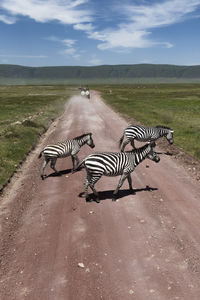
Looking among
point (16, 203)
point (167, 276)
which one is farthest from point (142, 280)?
point (16, 203)

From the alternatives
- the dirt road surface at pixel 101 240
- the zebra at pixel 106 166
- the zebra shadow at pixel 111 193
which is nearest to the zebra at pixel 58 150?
the dirt road surface at pixel 101 240

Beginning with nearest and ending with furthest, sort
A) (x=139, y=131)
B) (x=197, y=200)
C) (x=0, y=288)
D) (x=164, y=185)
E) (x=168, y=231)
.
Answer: (x=0, y=288)
(x=168, y=231)
(x=197, y=200)
(x=164, y=185)
(x=139, y=131)

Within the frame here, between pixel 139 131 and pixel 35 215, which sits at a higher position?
pixel 139 131

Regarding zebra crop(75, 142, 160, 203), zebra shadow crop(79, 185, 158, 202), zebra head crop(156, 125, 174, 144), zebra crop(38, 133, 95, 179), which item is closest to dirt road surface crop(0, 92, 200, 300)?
zebra shadow crop(79, 185, 158, 202)

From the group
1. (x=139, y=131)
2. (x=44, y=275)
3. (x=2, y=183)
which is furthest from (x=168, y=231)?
(x=139, y=131)

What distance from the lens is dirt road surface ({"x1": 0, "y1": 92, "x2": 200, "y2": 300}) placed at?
7.51m

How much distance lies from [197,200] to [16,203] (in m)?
8.66

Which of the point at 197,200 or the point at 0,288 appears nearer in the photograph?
the point at 0,288

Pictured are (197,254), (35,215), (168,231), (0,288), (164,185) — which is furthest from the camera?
(164,185)

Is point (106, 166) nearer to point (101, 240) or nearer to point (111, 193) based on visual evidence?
point (111, 193)

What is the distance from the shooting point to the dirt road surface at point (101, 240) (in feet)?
24.6

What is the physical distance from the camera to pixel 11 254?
9.12 meters

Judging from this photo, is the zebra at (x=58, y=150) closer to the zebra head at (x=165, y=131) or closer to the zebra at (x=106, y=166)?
the zebra at (x=106, y=166)

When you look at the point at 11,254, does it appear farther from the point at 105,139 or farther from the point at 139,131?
the point at 105,139
